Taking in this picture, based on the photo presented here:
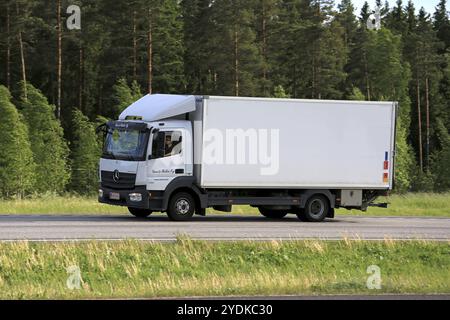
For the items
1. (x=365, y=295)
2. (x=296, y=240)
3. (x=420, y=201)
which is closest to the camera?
(x=365, y=295)

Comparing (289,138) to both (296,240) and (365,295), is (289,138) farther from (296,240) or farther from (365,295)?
(365,295)

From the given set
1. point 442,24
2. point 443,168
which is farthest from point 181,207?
point 442,24

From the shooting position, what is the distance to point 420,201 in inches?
1604

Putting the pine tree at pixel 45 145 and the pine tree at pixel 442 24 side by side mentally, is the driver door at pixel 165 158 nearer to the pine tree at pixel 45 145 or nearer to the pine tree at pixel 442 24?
the pine tree at pixel 45 145

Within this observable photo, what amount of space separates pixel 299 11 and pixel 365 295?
81226mm

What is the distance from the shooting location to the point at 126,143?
25.0m

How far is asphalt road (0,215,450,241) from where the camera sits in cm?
2081

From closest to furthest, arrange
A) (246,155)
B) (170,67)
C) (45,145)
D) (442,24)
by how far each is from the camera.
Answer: (246,155), (45,145), (170,67), (442,24)

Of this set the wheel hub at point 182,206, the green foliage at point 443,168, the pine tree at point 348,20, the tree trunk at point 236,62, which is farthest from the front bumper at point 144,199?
the pine tree at point 348,20

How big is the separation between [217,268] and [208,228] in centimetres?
581

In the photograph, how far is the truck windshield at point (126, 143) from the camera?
80.7ft

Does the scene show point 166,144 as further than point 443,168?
No

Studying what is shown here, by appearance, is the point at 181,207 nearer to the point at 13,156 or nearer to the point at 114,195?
the point at 114,195

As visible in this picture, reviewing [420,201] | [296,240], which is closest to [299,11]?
[420,201]
